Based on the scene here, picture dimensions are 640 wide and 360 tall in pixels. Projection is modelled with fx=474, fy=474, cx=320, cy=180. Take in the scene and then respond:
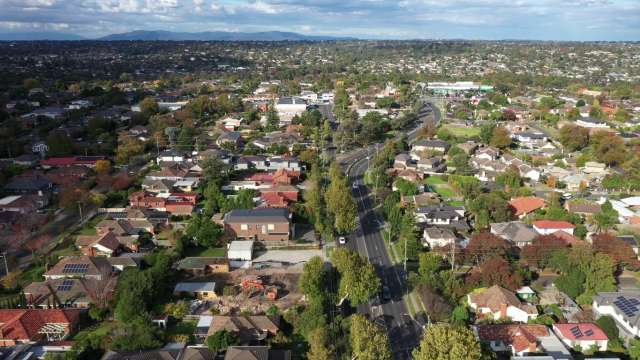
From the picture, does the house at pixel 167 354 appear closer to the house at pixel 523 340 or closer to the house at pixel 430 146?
the house at pixel 523 340

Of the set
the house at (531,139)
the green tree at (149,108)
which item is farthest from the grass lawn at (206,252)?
the green tree at (149,108)

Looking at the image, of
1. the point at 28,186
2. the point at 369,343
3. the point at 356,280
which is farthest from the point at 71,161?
the point at 369,343

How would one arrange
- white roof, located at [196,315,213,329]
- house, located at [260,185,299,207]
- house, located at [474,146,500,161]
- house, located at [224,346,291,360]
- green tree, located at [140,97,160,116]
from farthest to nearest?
green tree, located at [140,97,160,116] → house, located at [474,146,500,161] → house, located at [260,185,299,207] → white roof, located at [196,315,213,329] → house, located at [224,346,291,360]

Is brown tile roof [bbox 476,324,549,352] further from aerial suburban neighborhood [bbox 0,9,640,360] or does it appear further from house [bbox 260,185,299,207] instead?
house [bbox 260,185,299,207]

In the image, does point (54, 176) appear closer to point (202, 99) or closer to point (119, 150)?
point (119, 150)

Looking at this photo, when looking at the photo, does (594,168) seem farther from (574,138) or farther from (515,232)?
(515,232)

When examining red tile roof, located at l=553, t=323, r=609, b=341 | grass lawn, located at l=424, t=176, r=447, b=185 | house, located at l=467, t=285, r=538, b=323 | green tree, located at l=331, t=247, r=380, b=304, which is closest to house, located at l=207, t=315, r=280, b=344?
green tree, located at l=331, t=247, r=380, b=304
